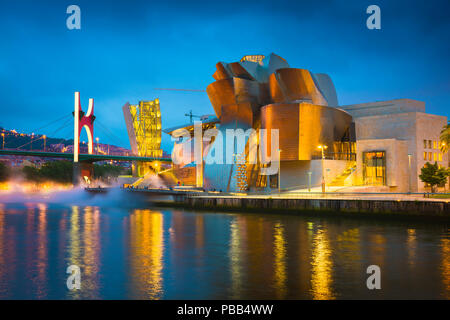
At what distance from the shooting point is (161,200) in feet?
144

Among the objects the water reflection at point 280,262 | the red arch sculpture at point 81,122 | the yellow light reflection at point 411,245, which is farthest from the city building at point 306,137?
the red arch sculpture at point 81,122

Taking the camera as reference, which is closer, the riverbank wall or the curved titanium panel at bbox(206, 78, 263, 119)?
the riverbank wall

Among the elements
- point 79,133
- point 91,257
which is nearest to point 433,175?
point 91,257

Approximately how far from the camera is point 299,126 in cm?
4209

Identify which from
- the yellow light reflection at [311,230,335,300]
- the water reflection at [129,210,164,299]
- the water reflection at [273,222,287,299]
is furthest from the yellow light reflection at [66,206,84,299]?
the yellow light reflection at [311,230,335,300]

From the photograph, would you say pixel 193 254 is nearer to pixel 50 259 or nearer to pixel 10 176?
pixel 50 259

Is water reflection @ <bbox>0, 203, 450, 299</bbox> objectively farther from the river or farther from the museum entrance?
the museum entrance

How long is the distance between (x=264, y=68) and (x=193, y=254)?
1386 inches

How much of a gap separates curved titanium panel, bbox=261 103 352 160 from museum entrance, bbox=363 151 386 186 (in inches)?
179

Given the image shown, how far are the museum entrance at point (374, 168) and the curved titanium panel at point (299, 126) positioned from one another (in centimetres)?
456

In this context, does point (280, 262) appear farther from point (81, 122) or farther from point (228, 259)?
point (81, 122)

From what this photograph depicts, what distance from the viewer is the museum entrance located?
4034 centimetres

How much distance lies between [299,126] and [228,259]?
89.4 feet
